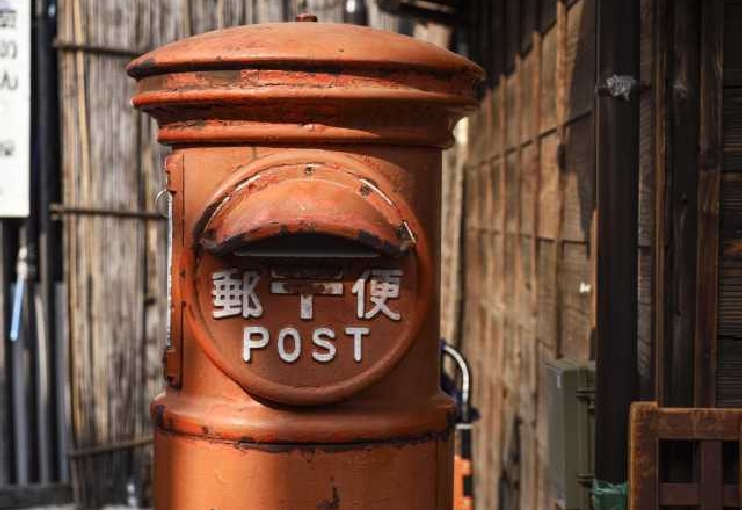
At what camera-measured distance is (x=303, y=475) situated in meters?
3.12

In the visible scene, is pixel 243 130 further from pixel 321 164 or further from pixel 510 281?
pixel 510 281

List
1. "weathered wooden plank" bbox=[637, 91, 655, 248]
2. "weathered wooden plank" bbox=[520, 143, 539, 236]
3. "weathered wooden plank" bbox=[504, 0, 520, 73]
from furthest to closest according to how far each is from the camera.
A: "weathered wooden plank" bbox=[504, 0, 520, 73] < "weathered wooden plank" bbox=[520, 143, 539, 236] < "weathered wooden plank" bbox=[637, 91, 655, 248]

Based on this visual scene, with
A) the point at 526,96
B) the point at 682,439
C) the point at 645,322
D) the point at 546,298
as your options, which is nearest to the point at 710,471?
the point at 682,439

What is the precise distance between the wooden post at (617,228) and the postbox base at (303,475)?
1.57 feet

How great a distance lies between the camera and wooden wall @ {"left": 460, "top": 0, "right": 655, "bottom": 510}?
422 centimetres

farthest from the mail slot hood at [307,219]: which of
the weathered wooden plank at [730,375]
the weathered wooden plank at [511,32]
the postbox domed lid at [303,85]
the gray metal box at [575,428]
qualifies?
the weathered wooden plank at [511,32]

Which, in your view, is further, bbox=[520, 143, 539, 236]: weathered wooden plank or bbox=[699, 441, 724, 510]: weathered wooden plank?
bbox=[520, 143, 539, 236]: weathered wooden plank

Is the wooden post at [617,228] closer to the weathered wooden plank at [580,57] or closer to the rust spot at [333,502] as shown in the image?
the rust spot at [333,502]

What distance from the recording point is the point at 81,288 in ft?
24.7

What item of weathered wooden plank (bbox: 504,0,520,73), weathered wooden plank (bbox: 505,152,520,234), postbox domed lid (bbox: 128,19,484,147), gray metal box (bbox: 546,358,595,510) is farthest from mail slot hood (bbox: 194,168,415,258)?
weathered wooden plank (bbox: 504,0,520,73)

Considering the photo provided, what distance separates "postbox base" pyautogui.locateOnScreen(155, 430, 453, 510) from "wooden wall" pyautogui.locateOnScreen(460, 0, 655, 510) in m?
0.72

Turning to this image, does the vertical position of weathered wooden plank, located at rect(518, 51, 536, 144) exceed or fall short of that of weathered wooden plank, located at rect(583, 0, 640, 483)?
it exceeds it

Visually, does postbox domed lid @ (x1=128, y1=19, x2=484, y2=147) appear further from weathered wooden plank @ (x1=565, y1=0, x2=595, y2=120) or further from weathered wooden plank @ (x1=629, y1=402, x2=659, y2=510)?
weathered wooden plank @ (x1=565, y1=0, x2=595, y2=120)

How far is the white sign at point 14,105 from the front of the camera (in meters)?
7.53
